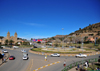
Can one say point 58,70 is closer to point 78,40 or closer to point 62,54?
point 62,54

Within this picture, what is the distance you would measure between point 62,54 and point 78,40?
5731 centimetres

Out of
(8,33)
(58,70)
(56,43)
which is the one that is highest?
(8,33)

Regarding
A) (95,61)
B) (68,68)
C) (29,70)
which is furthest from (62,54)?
(29,70)

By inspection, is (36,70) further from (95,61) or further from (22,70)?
(95,61)

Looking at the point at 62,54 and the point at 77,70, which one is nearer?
the point at 77,70

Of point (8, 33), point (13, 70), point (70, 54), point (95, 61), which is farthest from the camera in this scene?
point (8, 33)

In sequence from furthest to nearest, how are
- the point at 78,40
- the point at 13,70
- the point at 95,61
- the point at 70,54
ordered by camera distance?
the point at 78,40, the point at 70,54, the point at 95,61, the point at 13,70

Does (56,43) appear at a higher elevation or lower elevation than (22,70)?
higher

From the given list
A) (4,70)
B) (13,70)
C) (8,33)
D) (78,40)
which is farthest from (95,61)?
(8,33)

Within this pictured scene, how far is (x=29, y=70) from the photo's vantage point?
14773mm

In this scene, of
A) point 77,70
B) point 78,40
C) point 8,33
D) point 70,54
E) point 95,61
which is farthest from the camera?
point 8,33

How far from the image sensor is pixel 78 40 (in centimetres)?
8331

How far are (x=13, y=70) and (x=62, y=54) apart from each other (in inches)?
729

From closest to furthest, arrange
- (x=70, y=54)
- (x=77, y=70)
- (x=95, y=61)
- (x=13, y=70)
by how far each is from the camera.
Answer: (x=77, y=70)
(x=13, y=70)
(x=95, y=61)
(x=70, y=54)
